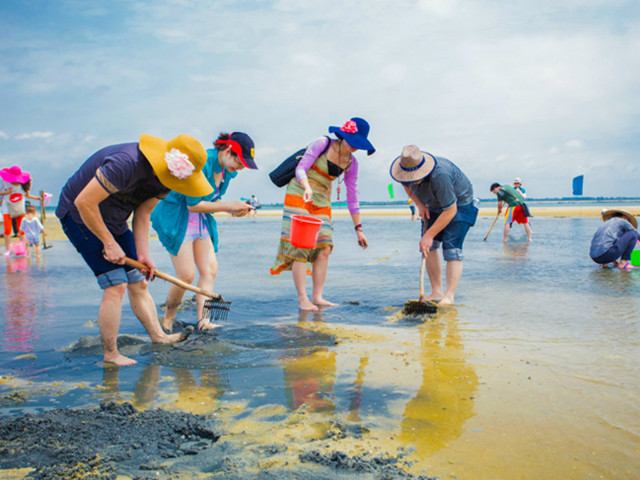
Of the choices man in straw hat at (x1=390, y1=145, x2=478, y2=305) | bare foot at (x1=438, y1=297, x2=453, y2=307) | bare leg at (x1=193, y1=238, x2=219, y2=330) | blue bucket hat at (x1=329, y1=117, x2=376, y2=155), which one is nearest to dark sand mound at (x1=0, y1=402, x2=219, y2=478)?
bare leg at (x1=193, y1=238, x2=219, y2=330)

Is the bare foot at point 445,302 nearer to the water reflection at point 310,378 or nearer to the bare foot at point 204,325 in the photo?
the water reflection at point 310,378

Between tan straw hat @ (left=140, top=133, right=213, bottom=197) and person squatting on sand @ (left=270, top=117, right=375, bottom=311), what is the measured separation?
1.94 meters

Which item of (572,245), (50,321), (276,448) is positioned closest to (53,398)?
(276,448)

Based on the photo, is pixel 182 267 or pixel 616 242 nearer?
pixel 182 267

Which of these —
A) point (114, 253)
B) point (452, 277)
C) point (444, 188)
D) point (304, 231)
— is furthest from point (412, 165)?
point (114, 253)

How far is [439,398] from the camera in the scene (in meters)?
2.91

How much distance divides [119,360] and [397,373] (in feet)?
6.27

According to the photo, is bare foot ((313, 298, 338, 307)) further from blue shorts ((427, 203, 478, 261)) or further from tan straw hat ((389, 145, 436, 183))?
tan straw hat ((389, 145, 436, 183))

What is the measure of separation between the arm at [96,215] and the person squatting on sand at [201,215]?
0.88 meters

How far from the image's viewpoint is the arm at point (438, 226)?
5.51m

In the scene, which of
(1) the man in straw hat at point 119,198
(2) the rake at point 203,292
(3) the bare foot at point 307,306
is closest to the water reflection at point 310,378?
(2) the rake at point 203,292

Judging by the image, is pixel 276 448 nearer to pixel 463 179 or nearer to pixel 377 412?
pixel 377 412

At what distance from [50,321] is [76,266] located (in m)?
5.04

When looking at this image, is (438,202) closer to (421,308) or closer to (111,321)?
(421,308)
